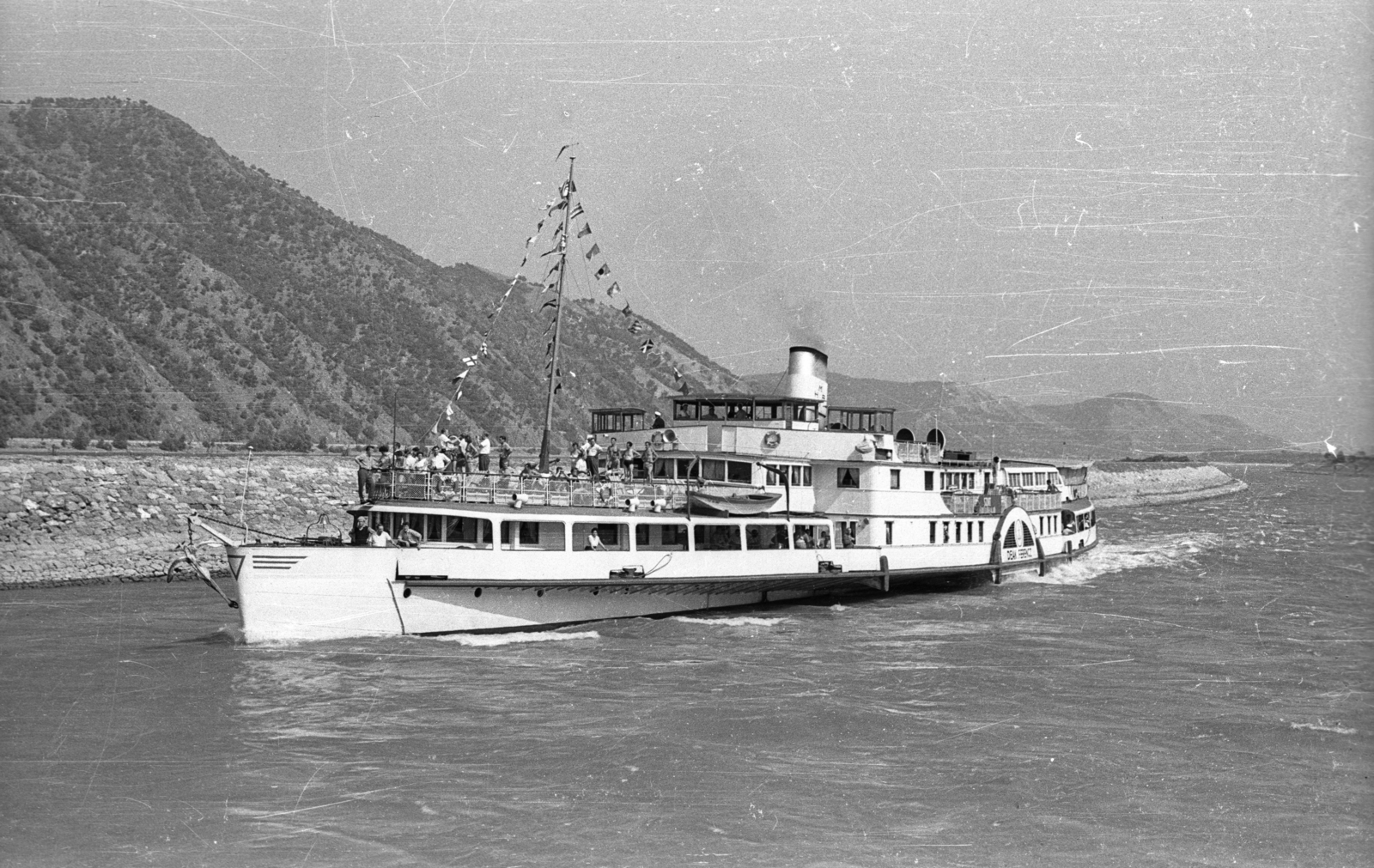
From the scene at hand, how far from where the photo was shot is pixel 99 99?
96688 mm

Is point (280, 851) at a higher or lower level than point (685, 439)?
lower

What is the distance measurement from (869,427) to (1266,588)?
1477cm

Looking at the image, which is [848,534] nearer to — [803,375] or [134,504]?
[803,375]

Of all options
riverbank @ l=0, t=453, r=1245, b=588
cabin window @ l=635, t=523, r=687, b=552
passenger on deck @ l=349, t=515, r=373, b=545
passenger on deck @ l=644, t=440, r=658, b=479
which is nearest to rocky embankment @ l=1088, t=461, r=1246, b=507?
riverbank @ l=0, t=453, r=1245, b=588

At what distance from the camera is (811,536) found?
33.1 m

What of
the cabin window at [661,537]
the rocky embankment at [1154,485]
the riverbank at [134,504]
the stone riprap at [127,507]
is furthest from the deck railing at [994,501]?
the rocky embankment at [1154,485]

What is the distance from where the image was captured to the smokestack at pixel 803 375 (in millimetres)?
37094

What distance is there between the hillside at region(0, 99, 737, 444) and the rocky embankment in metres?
49.5

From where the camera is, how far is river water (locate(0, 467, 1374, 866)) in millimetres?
13391

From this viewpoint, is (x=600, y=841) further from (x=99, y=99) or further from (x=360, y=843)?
(x=99, y=99)

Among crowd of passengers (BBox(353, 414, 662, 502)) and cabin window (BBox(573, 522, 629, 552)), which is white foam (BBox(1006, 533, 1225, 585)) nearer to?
crowd of passengers (BBox(353, 414, 662, 502))

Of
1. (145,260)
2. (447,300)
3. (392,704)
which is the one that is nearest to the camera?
(392,704)

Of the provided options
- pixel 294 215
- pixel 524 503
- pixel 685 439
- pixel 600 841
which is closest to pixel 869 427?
pixel 685 439

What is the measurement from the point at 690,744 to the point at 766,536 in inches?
582
